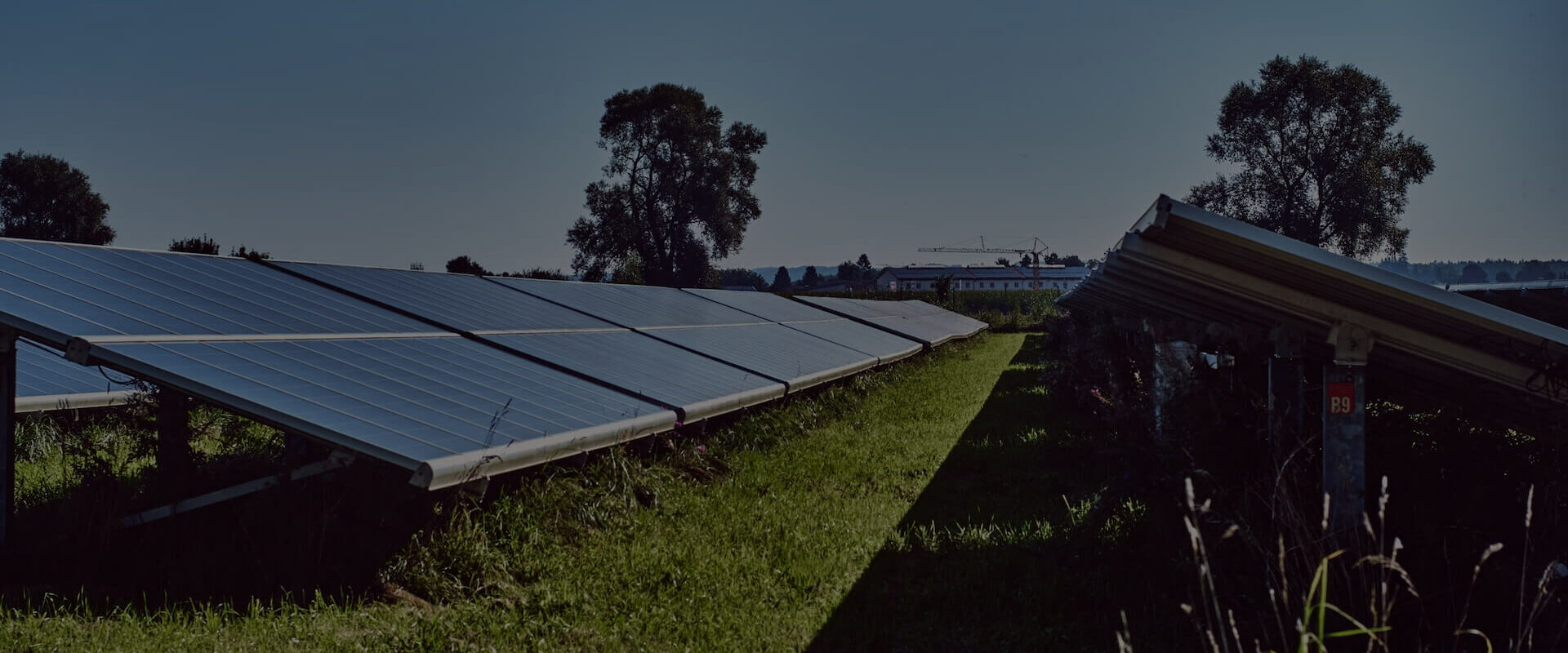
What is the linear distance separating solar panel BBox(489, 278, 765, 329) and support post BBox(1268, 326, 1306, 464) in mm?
7631

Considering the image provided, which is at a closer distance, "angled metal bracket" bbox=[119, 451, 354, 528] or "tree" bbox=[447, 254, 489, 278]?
"angled metal bracket" bbox=[119, 451, 354, 528]

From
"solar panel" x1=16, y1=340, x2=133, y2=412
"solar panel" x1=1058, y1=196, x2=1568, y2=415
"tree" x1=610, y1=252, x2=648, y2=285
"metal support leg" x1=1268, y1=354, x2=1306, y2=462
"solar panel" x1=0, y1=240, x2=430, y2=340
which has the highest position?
"tree" x1=610, y1=252, x2=648, y2=285

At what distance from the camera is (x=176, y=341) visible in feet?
17.7

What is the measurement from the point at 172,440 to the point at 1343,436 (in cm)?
650

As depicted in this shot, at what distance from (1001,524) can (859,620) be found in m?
2.30

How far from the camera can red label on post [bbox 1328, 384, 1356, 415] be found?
471cm

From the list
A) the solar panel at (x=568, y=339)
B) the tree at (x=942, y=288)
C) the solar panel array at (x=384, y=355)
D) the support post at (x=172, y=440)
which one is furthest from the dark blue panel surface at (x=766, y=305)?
the tree at (x=942, y=288)

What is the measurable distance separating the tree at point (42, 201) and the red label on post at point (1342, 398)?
77.2 m

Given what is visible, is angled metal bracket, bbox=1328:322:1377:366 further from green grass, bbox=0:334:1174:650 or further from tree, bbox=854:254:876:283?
tree, bbox=854:254:876:283

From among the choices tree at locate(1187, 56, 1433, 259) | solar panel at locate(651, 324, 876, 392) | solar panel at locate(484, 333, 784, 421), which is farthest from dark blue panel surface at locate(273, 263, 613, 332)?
tree at locate(1187, 56, 1433, 259)

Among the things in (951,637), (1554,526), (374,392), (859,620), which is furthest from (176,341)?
(1554,526)

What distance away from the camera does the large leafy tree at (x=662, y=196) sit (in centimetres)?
5625

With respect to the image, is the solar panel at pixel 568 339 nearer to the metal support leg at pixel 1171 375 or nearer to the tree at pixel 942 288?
the metal support leg at pixel 1171 375

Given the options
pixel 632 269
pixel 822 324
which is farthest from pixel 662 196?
pixel 822 324
